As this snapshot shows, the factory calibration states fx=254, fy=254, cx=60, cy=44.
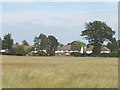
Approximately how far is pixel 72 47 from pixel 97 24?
2424 inches

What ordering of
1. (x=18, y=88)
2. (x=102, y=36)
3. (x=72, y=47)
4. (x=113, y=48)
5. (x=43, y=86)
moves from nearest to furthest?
(x=18, y=88), (x=43, y=86), (x=102, y=36), (x=113, y=48), (x=72, y=47)

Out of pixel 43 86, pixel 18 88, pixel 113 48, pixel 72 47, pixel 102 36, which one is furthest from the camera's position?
pixel 72 47

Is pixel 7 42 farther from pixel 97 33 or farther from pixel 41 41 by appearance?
pixel 97 33

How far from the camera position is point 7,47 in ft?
380

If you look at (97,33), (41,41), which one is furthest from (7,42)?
(97,33)

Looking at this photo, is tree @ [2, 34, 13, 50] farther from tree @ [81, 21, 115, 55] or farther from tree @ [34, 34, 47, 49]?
tree @ [81, 21, 115, 55]

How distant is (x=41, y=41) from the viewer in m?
128

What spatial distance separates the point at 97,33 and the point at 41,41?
32.3 m

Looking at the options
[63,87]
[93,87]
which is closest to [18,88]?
[63,87]

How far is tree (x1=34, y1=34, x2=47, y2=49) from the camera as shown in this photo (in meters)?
125

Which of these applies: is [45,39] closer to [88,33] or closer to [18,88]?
[88,33]

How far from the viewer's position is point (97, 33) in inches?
4284

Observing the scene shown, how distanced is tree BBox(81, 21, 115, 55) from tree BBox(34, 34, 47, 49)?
76.3 ft

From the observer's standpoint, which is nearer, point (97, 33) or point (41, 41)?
point (97, 33)
